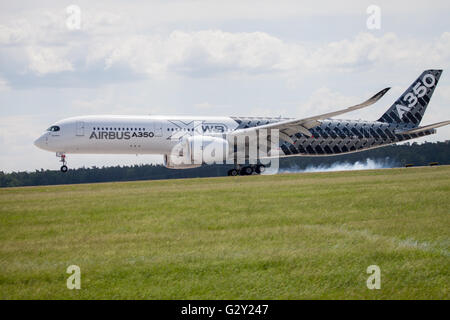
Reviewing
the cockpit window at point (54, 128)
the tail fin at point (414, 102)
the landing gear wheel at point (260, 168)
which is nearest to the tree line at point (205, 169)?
the tail fin at point (414, 102)

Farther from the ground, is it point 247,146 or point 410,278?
point 247,146

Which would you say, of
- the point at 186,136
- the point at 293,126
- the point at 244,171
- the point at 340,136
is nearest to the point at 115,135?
the point at 186,136

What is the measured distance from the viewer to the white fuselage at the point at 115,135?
40.4m

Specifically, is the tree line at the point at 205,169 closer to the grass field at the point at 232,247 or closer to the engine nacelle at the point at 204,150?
the engine nacelle at the point at 204,150

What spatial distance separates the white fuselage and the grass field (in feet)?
68.7

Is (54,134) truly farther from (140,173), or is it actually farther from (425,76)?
(140,173)

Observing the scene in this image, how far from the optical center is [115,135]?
133ft

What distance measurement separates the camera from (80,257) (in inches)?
482

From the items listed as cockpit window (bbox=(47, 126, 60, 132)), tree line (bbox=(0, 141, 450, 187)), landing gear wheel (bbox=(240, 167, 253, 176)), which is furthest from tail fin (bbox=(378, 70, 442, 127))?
tree line (bbox=(0, 141, 450, 187))

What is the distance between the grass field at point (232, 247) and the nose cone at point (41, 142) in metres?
21.7
